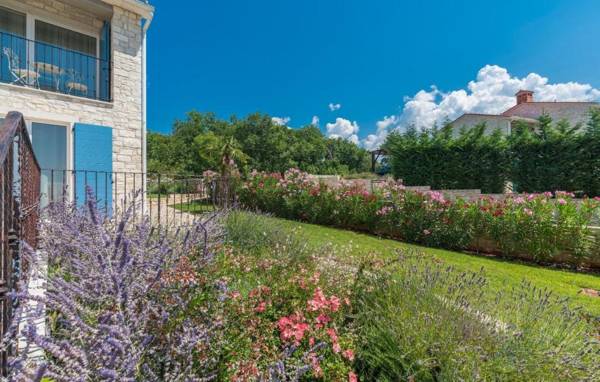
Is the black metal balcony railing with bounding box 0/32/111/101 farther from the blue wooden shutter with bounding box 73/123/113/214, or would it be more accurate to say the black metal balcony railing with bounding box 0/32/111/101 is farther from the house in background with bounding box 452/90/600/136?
the house in background with bounding box 452/90/600/136

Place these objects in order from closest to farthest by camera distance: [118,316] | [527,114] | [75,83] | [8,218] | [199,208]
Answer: [118,316]
[8,218]
[75,83]
[199,208]
[527,114]

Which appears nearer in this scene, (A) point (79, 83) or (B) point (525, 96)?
(A) point (79, 83)

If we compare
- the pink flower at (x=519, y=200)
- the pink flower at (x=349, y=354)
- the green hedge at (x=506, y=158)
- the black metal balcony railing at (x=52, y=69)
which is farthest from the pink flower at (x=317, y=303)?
the green hedge at (x=506, y=158)

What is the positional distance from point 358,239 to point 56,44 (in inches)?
389

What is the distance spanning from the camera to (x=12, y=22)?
7.98 metres

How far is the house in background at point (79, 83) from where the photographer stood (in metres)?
7.62

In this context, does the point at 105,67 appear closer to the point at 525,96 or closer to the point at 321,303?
the point at 321,303

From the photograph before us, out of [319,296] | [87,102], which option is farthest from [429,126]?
[319,296]

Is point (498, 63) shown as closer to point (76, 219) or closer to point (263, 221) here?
point (263, 221)

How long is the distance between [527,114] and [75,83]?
26.8m

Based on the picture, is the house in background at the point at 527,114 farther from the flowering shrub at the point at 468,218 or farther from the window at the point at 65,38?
the window at the point at 65,38

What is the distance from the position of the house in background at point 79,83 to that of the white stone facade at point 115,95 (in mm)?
21

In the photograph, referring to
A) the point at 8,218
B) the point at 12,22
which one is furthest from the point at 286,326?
the point at 12,22

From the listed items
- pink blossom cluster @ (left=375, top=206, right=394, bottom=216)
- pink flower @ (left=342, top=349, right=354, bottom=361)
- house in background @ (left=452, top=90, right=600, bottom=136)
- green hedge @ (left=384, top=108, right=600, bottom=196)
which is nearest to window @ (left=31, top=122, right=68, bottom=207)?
pink blossom cluster @ (left=375, top=206, right=394, bottom=216)
